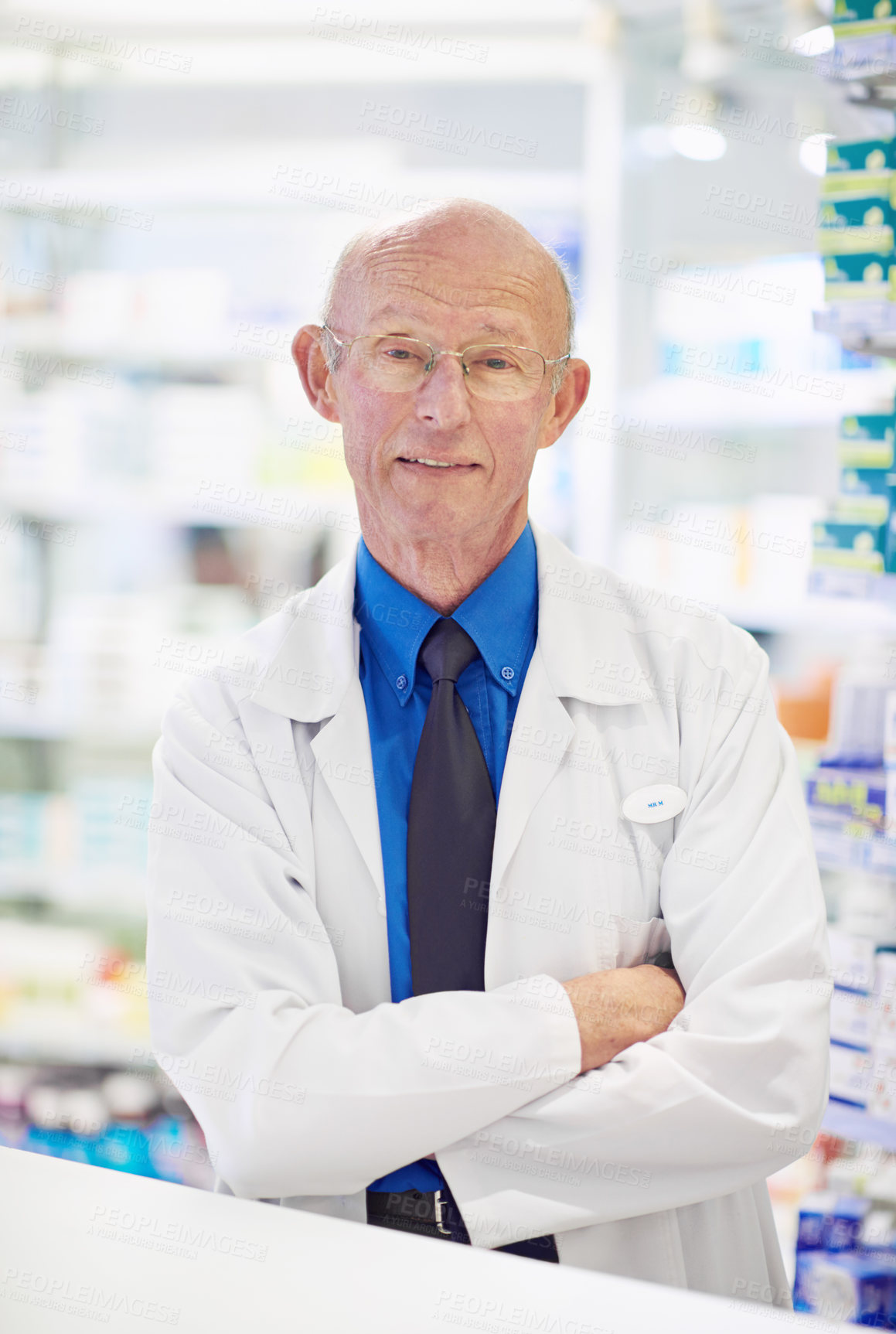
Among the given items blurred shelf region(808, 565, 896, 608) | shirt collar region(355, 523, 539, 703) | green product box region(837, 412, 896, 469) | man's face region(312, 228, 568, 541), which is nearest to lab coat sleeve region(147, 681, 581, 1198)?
shirt collar region(355, 523, 539, 703)

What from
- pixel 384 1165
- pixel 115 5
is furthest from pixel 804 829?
pixel 115 5

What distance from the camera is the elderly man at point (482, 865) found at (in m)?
1.16

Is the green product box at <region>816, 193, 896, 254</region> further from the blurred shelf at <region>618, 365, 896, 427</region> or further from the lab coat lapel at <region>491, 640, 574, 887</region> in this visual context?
the lab coat lapel at <region>491, 640, 574, 887</region>

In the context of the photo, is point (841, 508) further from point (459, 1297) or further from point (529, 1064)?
point (459, 1297)

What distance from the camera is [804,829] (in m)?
1.30

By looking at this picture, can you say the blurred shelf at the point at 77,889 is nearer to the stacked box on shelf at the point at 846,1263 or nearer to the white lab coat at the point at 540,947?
the stacked box on shelf at the point at 846,1263

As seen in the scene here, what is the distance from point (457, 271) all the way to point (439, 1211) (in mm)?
1018

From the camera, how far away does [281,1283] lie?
2.92 feet

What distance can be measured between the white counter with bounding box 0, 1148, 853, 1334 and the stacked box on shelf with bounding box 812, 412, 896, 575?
1.46 m

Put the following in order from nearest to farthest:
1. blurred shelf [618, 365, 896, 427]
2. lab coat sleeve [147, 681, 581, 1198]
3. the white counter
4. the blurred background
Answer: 1. the white counter
2. lab coat sleeve [147, 681, 581, 1198]
3. blurred shelf [618, 365, 896, 427]
4. the blurred background

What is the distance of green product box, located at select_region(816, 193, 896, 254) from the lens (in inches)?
77.5

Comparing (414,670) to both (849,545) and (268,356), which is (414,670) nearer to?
(849,545)

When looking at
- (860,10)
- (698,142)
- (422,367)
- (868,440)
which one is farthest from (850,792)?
(698,142)

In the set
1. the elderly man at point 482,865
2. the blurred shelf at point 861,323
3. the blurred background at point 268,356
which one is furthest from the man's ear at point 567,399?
the blurred background at point 268,356
